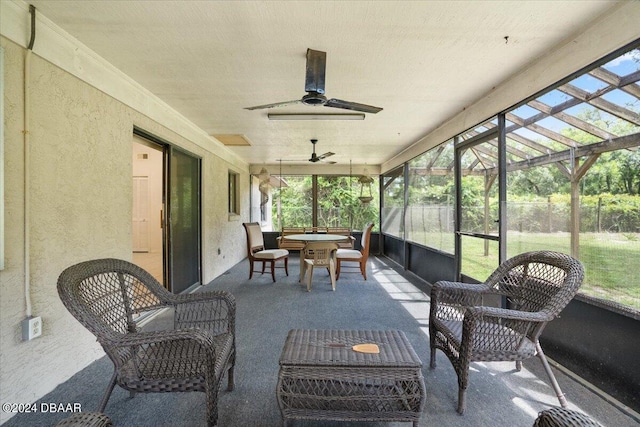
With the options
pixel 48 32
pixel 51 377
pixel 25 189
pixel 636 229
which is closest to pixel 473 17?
pixel 636 229

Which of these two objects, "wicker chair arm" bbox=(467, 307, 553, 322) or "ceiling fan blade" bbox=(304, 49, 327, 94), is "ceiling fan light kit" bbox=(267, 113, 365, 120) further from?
"wicker chair arm" bbox=(467, 307, 553, 322)

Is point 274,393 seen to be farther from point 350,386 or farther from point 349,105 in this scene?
point 349,105

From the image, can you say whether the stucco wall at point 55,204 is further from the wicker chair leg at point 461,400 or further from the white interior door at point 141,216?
the white interior door at point 141,216

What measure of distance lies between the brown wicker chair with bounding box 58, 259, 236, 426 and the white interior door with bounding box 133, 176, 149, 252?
5775mm

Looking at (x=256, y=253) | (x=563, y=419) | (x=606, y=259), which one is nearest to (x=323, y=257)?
(x=256, y=253)

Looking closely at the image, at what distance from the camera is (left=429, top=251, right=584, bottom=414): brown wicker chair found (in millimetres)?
1644

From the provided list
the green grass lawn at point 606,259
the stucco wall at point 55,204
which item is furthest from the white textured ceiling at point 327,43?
the green grass lawn at point 606,259

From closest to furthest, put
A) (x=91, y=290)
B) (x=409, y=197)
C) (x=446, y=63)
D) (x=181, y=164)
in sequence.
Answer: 1. (x=91, y=290)
2. (x=446, y=63)
3. (x=181, y=164)
4. (x=409, y=197)

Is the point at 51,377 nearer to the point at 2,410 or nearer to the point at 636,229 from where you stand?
the point at 2,410

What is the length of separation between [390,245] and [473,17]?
5676mm

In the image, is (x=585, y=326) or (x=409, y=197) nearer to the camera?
(x=585, y=326)

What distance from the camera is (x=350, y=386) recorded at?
5.14 ft

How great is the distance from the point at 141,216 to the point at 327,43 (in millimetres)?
6549

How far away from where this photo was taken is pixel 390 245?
7.13 m
